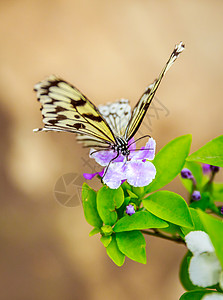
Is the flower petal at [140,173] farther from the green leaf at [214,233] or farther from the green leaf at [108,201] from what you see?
the green leaf at [214,233]

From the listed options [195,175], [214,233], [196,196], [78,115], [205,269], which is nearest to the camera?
[214,233]

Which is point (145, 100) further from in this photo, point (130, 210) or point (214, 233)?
point (214, 233)

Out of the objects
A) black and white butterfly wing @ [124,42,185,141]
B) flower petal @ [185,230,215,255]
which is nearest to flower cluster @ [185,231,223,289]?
flower petal @ [185,230,215,255]

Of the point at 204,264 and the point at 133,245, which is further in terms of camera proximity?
the point at 133,245

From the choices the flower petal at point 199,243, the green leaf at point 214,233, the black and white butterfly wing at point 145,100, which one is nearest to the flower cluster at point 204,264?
the flower petal at point 199,243

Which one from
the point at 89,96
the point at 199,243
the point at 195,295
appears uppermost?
the point at 89,96

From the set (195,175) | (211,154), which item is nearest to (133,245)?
(211,154)

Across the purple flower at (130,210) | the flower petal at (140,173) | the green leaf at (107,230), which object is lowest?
the green leaf at (107,230)

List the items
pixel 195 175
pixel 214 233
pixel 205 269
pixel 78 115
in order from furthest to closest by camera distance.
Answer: pixel 195 175, pixel 78 115, pixel 205 269, pixel 214 233
